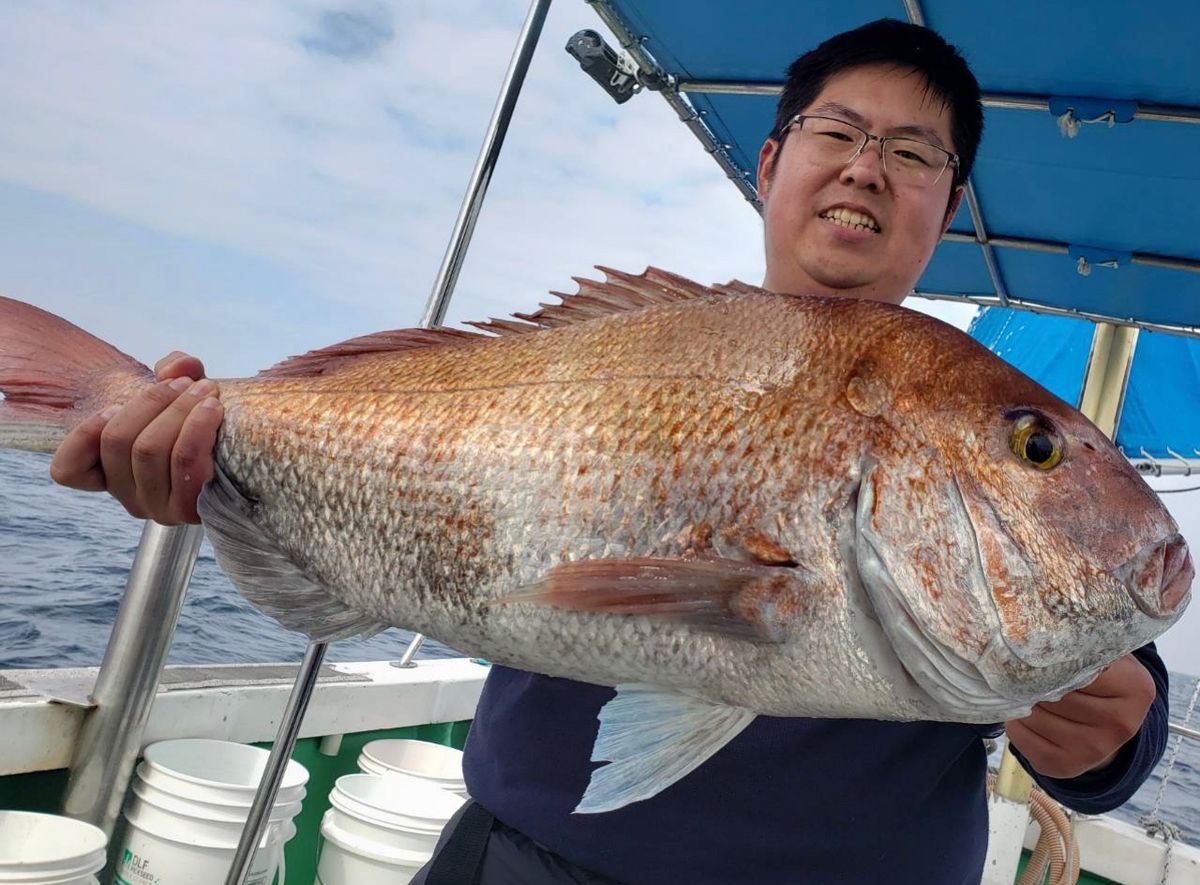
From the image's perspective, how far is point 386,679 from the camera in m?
4.14

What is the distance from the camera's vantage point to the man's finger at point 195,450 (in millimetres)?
1545

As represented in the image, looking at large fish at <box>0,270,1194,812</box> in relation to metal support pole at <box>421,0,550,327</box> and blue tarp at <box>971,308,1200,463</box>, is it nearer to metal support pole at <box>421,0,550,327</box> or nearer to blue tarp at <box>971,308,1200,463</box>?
metal support pole at <box>421,0,550,327</box>

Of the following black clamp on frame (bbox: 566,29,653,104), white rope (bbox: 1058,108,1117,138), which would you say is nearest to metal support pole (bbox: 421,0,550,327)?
black clamp on frame (bbox: 566,29,653,104)

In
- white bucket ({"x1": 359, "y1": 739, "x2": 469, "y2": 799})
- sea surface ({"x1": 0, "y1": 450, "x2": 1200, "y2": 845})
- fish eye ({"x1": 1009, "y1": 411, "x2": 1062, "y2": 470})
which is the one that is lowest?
sea surface ({"x1": 0, "y1": 450, "x2": 1200, "y2": 845})

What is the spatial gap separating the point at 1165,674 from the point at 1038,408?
0.72 metres

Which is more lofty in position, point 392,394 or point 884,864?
point 392,394

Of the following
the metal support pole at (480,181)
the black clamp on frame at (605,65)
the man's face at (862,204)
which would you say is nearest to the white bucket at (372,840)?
the metal support pole at (480,181)

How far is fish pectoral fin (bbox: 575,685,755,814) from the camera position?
1182 mm

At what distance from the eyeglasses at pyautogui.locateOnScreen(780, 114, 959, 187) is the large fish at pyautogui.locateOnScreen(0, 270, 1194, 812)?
0.69 meters

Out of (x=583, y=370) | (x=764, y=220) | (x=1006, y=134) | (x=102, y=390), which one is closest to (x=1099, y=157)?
(x=1006, y=134)

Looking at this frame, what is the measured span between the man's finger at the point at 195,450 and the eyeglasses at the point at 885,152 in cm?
134

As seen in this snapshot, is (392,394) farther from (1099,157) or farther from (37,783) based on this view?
(1099,157)

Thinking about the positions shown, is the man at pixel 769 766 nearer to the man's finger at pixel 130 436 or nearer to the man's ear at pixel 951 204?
the man's finger at pixel 130 436

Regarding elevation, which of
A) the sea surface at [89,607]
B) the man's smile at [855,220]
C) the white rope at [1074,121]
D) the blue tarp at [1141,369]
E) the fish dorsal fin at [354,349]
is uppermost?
the blue tarp at [1141,369]
